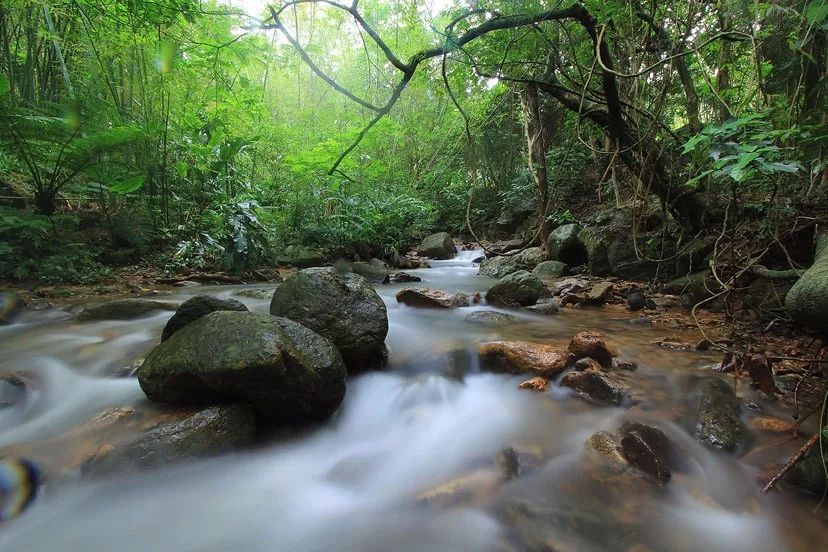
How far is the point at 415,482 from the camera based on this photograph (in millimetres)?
2225

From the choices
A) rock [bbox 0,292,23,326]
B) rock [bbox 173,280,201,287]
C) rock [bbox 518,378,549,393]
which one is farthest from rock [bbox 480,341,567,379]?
rock [bbox 173,280,201,287]

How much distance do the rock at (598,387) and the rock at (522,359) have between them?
0.16 meters

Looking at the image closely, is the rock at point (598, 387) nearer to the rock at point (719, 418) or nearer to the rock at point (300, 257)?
the rock at point (719, 418)

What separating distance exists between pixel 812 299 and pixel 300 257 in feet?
25.7

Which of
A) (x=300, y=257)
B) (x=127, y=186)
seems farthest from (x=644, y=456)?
(x=300, y=257)

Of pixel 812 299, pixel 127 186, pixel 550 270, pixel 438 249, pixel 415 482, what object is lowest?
pixel 415 482

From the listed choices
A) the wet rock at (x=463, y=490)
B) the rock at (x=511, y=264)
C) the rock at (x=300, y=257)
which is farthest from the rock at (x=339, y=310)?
the rock at (x=300, y=257)

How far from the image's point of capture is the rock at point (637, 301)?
15.9ft

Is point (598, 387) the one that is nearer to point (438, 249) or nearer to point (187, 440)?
point (187, 440)

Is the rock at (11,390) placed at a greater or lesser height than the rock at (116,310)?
lesser

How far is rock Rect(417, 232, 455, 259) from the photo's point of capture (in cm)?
1124

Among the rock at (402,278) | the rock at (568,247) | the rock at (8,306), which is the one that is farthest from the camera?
the rock at (402,278)

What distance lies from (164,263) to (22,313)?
2519 mm

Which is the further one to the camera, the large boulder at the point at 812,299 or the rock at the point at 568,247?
the rock at the point at 568,247
